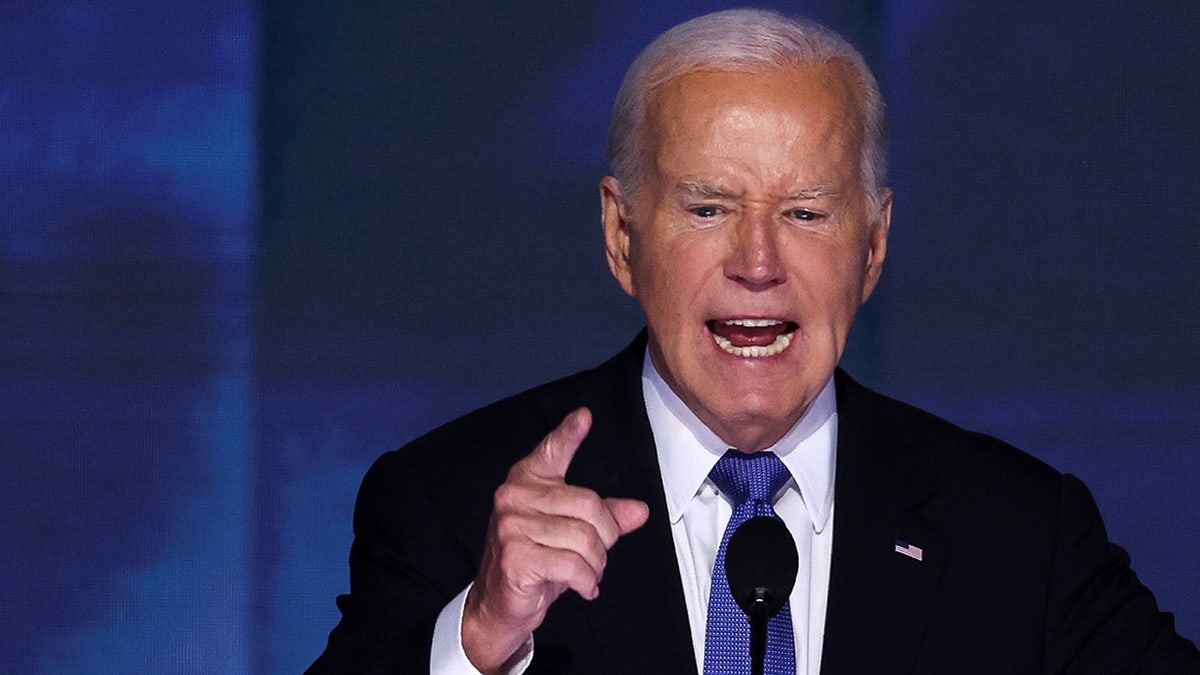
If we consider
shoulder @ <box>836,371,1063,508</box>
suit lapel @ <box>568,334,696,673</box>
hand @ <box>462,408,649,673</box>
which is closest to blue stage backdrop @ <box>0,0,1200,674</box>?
shoulder @ <box>836,371,1063,508</box>

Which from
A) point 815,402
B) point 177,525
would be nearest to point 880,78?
point 815,402

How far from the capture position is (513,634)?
1927 mm

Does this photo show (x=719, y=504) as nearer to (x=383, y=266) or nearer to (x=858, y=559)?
(x=858, y=559)

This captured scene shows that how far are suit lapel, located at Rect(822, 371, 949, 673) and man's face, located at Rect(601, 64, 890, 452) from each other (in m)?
0.14

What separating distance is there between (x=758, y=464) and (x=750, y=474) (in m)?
0.02

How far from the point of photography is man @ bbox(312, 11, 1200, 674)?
2275 mm

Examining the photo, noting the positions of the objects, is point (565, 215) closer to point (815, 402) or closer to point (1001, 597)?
point (815, 402)

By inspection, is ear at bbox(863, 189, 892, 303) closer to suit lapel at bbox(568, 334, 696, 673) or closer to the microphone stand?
suit lapel at bbox(568, 334, 696, 673)

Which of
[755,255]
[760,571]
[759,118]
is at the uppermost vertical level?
[759,118]

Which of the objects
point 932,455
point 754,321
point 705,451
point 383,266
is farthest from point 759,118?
point 383,266

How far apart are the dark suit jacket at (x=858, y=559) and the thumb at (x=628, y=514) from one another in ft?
1.36

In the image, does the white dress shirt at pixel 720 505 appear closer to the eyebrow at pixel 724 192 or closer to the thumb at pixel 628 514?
the eyebrow at pixel 724 192

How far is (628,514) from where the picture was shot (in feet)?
5.98

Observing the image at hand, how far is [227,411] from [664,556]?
1.13 meters
